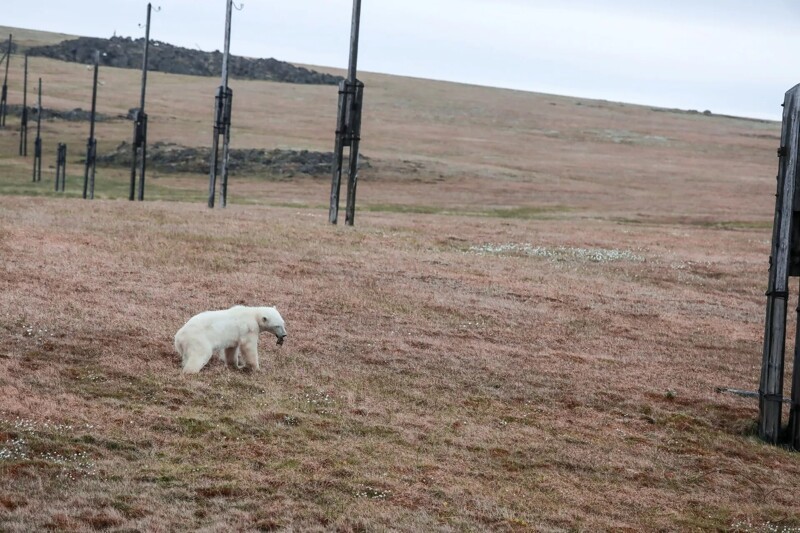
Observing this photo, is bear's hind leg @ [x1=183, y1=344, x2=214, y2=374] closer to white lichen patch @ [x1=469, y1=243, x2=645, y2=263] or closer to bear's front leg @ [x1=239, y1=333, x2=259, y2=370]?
bear's front leg @ [x1=239, y1=333, x2=259, y2=370]

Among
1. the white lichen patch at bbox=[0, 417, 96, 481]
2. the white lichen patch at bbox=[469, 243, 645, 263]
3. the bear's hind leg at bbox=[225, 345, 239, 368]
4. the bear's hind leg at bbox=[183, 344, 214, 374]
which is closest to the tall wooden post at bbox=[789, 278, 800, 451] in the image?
the bear's hind leg at bbox=[225, 345, 239, 368]

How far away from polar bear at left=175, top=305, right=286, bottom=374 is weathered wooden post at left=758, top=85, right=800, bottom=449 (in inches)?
258

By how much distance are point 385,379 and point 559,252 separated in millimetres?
16568

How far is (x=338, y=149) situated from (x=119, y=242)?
1093cm

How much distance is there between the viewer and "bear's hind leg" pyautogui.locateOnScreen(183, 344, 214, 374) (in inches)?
508

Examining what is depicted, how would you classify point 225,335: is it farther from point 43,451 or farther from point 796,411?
point 796,411

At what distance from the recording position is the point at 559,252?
98.4 feet

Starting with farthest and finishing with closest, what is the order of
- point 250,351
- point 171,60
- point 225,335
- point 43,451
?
point 171,60 < point 250,351 < point 225,335 < point 43,451

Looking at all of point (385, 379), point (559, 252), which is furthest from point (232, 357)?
point (559, 252)

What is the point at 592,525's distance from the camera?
373 inches

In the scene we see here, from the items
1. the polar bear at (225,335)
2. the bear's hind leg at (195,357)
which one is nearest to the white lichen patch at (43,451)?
the bear's hind leg at (195,357)

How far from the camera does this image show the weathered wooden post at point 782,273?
13.6 meters

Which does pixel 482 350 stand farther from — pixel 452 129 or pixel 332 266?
pixel 452 129

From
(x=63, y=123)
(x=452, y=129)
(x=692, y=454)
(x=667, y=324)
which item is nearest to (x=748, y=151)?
(x=452, y=129)
